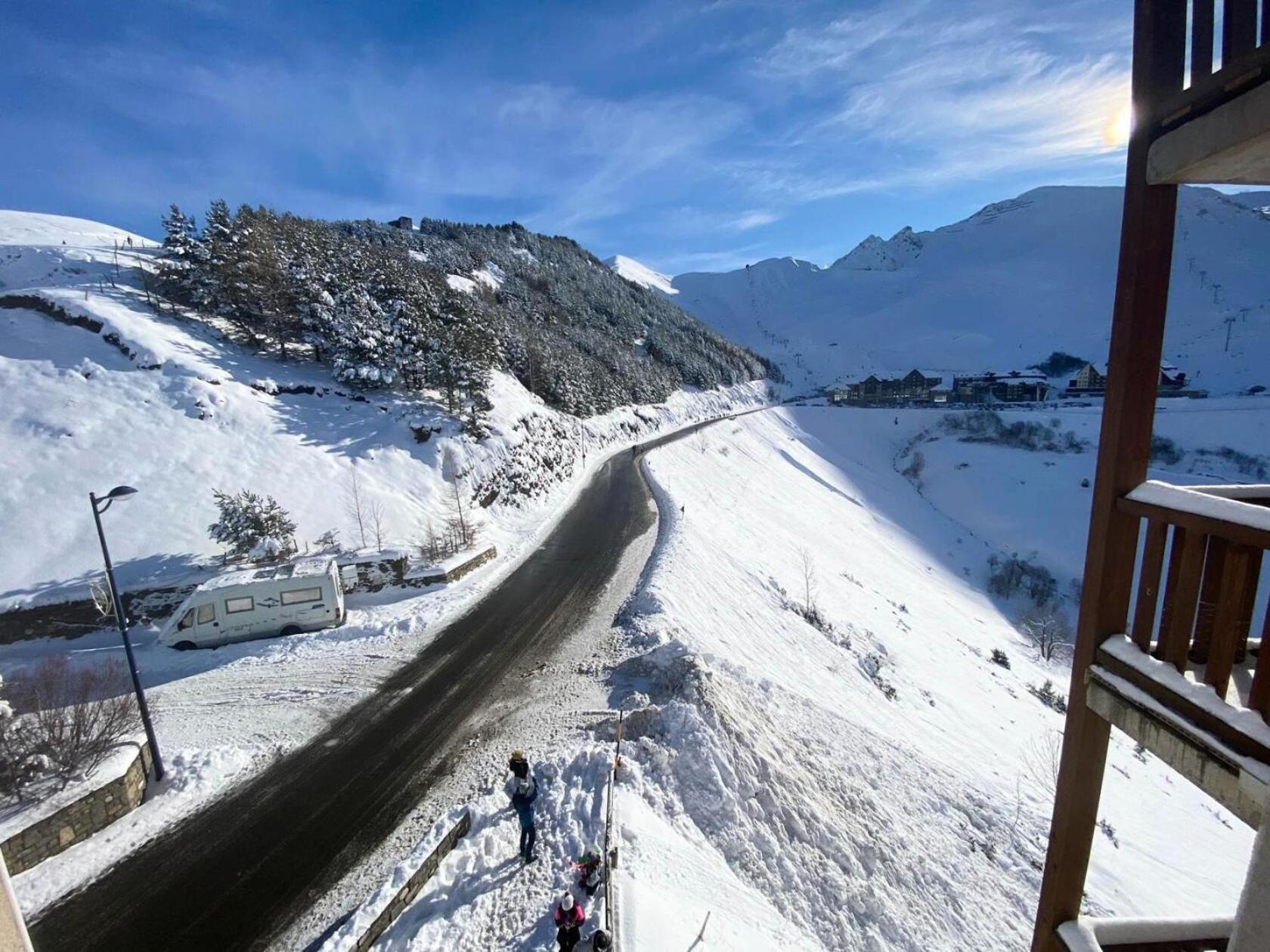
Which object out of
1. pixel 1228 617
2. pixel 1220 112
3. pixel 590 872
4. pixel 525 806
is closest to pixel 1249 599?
pixel 1228 617

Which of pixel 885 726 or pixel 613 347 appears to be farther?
pixel 613 347

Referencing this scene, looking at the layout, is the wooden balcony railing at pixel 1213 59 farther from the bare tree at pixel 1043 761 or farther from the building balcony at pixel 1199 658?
the bare tree at pixel 1043 761

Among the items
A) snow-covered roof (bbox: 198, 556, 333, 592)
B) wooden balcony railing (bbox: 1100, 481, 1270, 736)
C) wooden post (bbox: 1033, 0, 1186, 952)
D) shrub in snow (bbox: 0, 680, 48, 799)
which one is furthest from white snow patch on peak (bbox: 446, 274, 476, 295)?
wooden balcony railing (bbox: 1100, 481, 1270, 736)

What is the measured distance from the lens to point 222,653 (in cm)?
1440

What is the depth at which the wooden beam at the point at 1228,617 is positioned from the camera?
2.16 meters

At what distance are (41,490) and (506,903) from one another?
24.4m

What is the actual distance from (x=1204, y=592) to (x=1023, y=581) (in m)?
44.4

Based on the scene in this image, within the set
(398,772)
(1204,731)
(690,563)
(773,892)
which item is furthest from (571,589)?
(1204,731)

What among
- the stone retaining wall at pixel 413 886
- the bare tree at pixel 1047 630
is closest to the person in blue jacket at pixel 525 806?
the stone retaining wall at pixel 413 886

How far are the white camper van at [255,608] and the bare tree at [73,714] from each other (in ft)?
6.02

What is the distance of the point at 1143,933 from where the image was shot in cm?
283

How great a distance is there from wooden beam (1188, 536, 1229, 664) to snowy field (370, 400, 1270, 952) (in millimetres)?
6676

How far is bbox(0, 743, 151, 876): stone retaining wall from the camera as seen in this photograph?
790 centimetres

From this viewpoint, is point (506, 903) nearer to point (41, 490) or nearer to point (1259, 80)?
point (1259, 80)
